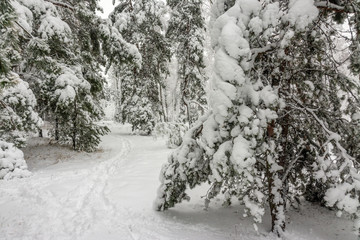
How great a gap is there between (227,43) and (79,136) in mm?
12931

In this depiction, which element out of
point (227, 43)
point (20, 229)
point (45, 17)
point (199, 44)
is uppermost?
point (199, 44)

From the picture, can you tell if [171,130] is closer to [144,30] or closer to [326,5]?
[144,30]

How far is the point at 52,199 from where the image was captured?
6781 millimetres

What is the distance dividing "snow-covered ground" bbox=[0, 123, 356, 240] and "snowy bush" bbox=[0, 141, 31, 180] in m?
0.56

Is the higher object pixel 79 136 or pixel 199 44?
pixel 199 44

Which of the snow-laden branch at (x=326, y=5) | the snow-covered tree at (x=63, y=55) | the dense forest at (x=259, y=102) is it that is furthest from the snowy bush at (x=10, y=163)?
the snow-laden branch at (x=326, y=5)

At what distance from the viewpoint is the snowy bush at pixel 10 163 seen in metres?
9.01

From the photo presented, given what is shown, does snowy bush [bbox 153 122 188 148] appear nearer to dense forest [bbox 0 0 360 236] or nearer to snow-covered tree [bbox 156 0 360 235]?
dense forest [bbox 0 0 360 236]

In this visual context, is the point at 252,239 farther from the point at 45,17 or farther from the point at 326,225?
the point at 45,17

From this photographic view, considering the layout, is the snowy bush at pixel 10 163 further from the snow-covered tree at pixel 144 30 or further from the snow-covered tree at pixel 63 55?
the snow-covered tree at pixel 144 30

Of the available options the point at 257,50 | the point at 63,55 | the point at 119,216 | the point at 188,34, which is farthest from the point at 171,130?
the point at 257,50

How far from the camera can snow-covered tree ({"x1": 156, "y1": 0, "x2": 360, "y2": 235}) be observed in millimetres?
3594

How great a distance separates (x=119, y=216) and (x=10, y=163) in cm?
603

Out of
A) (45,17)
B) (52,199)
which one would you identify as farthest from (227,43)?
(45,17)
